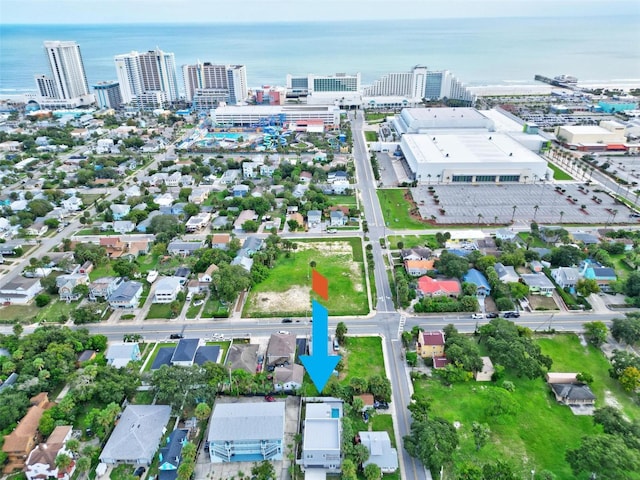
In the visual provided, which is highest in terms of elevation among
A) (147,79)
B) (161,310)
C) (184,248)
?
(147,79)

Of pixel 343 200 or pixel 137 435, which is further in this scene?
pixel 343 200

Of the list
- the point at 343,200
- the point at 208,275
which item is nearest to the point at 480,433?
the point at 208,275

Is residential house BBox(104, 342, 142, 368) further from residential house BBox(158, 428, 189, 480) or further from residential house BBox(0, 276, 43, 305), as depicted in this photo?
residential house BBox(0, 276, 43, 305)

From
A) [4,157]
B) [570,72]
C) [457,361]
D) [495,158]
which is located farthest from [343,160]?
[570,72]

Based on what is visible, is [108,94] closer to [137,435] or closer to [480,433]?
[137,435]

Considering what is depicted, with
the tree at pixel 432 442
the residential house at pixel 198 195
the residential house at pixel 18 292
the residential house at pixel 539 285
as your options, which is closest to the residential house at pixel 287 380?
the tree at pixel 432 442

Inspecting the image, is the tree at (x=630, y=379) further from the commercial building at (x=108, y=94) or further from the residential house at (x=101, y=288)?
the commercial building at (x=108, y=94)
